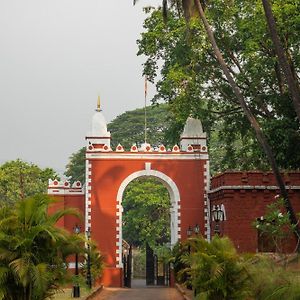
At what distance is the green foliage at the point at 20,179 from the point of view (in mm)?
43062

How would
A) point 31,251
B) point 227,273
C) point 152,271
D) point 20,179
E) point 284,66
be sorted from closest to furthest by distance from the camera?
point 31,251 < point 227,273 < point 284,66 < point 152,271 < point 20,179

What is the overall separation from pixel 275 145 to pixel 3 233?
13.2m

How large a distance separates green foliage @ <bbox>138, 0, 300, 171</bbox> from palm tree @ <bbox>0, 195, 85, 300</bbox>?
1102cm

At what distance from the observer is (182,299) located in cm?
1944

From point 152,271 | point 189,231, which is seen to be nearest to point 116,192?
point 189,231

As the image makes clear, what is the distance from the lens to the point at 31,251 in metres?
13.5

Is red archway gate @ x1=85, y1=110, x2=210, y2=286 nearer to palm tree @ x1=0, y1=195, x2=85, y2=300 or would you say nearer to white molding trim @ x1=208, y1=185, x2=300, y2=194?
white molding trim @ x1=208, y1=185, x2=300, y2=194

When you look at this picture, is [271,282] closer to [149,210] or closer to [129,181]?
[129,181]

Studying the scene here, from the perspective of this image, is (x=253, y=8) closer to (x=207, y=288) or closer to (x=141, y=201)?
(x=207, y=288)

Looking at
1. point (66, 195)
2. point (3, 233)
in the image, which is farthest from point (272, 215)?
point (66, 195)

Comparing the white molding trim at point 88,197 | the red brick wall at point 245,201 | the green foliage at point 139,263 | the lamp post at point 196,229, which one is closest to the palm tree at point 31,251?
the red brick wall at point 245,201

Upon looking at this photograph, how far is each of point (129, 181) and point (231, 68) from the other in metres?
6.51

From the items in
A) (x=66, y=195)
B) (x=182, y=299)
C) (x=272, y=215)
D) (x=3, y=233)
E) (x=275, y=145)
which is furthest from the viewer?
(x=66, y=195)

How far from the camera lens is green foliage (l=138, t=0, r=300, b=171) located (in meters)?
23.7
